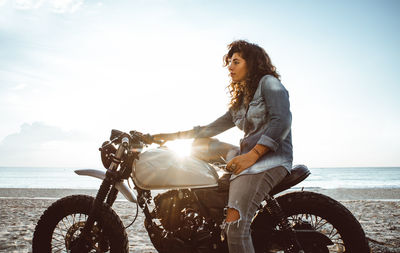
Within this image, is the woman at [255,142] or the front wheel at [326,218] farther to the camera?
the front wheel at [326,218]

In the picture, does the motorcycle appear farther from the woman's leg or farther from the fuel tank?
the woman's leg

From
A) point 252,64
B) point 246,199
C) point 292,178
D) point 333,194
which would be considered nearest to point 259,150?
point 246,199

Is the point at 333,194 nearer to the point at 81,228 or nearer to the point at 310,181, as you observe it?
the point at 81,228

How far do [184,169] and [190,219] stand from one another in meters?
0.51

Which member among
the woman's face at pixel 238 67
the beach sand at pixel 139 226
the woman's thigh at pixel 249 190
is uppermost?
the woman's face at pixel 238 67

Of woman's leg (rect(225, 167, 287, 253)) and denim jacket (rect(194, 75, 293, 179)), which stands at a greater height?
denim jacket (rect(194, 75, 293, 179))

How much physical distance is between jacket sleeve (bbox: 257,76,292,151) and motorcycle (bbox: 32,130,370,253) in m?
0.52

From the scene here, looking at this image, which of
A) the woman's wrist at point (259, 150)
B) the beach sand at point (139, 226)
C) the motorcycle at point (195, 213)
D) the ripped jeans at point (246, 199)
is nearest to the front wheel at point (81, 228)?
the motorcycle at point (195, 213)

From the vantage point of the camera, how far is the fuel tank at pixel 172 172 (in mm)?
2732

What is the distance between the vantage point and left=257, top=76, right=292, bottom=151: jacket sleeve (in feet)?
7.51

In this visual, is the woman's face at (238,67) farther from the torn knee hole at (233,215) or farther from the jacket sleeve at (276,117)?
the torn knee hole at (233,215)

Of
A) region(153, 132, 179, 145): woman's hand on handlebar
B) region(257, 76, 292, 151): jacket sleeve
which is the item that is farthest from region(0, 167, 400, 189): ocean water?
region(257, 76, 292, 151): jacket sleeve

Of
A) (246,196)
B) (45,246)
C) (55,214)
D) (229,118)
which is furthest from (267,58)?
(45,246)

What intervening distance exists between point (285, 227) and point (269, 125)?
3.35 feet
